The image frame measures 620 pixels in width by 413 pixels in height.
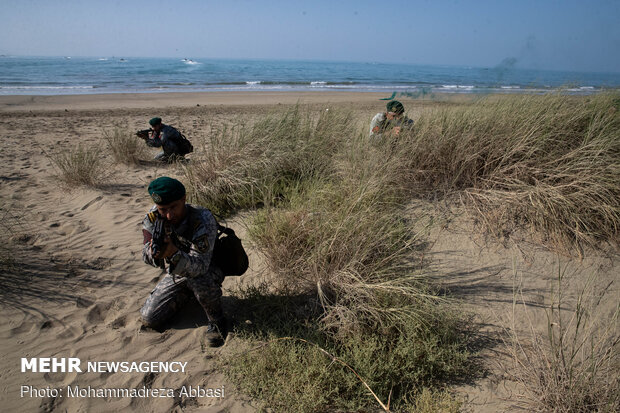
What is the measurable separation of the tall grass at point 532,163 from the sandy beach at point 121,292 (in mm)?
296

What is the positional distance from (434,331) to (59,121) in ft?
37.0

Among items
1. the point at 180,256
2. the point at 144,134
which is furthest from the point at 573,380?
the point at 144,134

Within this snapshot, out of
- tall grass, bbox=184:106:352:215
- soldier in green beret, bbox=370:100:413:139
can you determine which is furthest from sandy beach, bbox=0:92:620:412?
soldier in green beret, bbox=370:100:413:139

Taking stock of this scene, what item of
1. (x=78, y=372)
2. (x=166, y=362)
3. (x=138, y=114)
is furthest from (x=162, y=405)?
(x=138, y=114)

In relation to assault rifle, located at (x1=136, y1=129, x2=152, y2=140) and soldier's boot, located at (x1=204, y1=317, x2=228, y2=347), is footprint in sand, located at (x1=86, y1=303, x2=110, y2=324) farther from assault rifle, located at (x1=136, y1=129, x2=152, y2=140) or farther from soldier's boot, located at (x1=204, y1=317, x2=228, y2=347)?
assault rifle, located at (x1=136, y1=129, x2=152, y2=140)

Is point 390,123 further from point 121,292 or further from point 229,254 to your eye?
point 121,292

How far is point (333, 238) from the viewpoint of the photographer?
9.45 feet

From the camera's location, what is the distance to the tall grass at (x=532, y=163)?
367cm

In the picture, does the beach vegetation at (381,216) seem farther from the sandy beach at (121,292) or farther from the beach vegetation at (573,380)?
the beach vegetation at (573,380)

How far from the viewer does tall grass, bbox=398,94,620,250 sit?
367cm

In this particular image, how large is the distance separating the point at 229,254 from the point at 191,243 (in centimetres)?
35

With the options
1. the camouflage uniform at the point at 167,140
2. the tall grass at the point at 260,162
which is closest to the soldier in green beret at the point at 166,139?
the camouflage uniform at the point at 167,140

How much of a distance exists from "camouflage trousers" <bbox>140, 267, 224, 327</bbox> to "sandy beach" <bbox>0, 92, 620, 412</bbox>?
0.14 meters

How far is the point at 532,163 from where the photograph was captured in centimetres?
416
